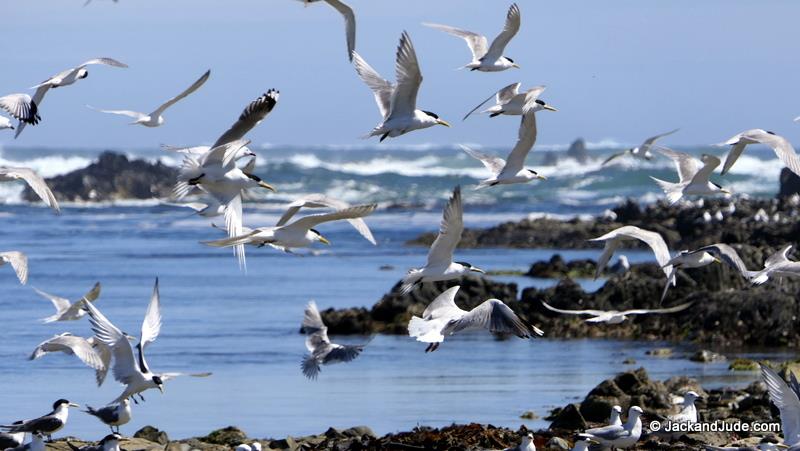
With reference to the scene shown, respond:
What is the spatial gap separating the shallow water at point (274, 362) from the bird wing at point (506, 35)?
3.32m

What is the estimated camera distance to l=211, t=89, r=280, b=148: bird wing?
36.7ft

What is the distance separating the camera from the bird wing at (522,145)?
42.8ft

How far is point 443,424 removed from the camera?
531 inches

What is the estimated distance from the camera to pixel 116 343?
35.4 feet

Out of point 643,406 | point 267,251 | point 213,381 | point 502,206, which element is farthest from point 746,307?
point 502,206

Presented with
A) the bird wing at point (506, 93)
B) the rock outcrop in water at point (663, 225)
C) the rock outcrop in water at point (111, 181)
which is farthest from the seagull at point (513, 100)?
the rock outcrop in water at point (111, 181)

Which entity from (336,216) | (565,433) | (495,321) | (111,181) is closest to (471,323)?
(495,321)

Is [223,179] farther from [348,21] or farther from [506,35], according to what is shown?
[506,35]

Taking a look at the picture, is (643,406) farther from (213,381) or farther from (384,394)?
(213,381)

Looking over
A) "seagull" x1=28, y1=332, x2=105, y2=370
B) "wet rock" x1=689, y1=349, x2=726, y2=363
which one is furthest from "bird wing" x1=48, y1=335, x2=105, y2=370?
"wet rock" x1=689, y1=349, x2=726, y2=363

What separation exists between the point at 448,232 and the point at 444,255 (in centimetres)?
34

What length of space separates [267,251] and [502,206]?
2414 centimetres

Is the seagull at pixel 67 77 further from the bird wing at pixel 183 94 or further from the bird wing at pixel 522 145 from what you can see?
the bird wing at pixel 522 145

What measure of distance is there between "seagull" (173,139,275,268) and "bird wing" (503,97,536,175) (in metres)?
2.53
